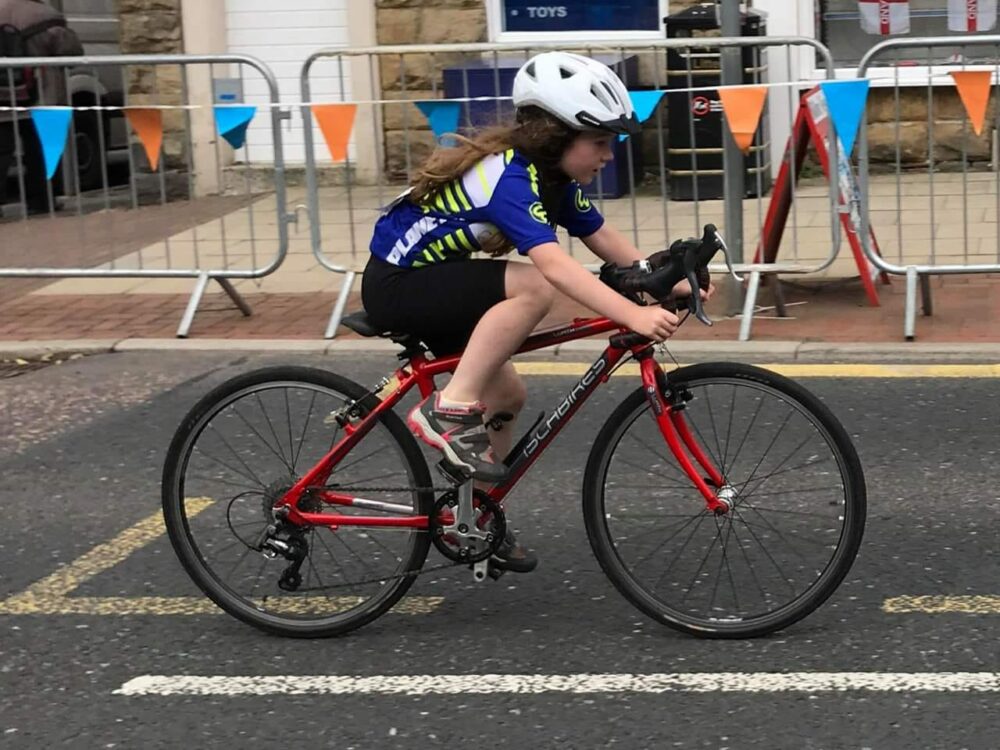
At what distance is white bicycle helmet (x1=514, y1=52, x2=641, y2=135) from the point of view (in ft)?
13.6

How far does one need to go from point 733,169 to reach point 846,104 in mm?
703

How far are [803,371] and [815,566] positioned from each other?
3.09 m

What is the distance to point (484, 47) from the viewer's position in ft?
27.6

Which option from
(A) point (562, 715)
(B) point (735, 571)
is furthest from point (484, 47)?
(A) point (562, 715)

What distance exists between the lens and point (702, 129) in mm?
9688

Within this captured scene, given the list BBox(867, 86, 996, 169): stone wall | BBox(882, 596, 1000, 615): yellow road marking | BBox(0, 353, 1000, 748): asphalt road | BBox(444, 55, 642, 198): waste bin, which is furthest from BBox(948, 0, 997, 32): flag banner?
BBox(882, 596, 1000, 615): yellow road marking

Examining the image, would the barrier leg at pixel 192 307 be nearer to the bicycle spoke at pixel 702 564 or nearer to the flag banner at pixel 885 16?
the bicycle spoke at pixel 702 564

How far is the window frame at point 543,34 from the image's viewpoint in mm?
13116

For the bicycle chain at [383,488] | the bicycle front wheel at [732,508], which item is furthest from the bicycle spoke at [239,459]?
the bicycle front wheel at [732,508]

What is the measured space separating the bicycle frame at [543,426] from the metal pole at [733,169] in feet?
13.4

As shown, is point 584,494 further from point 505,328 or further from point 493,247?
point 493,247

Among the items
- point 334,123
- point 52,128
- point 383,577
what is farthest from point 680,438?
point 52,128

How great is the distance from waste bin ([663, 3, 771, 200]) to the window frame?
2521mm

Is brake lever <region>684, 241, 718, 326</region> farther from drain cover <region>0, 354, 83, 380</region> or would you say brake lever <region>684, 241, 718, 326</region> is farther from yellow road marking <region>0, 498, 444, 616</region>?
→ drain cover <region>0, 354, 83, 380</region>
